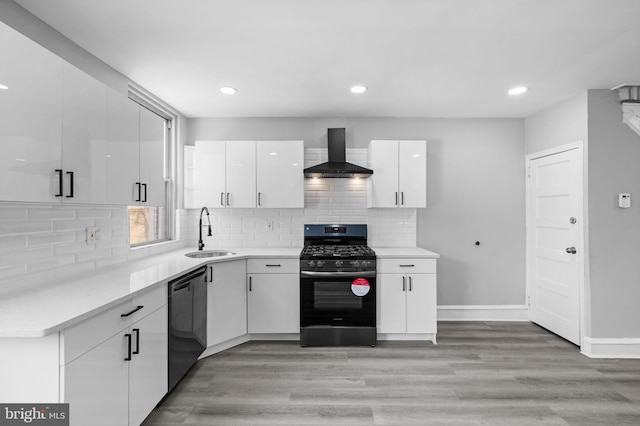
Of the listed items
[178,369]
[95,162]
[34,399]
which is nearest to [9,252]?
[95,162]

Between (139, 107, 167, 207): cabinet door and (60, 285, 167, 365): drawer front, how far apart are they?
801 mm

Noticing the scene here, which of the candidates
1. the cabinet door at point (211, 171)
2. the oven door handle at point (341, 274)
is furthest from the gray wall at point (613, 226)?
the cabinet door at point (211, 171)

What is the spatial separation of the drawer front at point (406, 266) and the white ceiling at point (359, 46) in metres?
1.74

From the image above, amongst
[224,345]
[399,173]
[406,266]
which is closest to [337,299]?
[406,266]

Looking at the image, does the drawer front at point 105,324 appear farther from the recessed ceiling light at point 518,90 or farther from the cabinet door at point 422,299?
the recessed ceiling light at point 518,90

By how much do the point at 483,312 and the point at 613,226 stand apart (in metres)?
1.70

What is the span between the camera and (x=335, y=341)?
3.41 metres

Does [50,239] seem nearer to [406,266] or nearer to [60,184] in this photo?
[60,184]

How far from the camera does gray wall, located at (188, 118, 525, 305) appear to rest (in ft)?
13.9

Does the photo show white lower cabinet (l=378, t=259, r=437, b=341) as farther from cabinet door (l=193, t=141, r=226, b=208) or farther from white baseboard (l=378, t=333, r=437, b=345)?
cabinet door (l=193, t=141, r=226, b=208)

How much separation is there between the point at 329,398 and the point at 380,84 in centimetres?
275

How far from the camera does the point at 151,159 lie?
2.61 metres

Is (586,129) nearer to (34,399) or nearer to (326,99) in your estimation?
(326,99)

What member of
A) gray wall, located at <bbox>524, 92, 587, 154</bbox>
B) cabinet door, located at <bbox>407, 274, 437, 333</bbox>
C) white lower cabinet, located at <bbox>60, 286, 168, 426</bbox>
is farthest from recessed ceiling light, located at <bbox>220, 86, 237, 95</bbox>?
gray wall, located at <bbox>524, 92, 587, 154</bbox>
